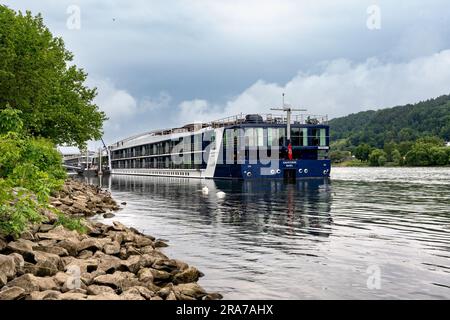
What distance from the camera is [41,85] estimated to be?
41844mm

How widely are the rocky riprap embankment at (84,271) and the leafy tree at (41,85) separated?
16539mm

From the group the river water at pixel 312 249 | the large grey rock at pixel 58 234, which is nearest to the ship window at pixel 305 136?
the river water at pixel 312 249

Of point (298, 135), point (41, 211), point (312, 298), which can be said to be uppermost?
point (298, 135)

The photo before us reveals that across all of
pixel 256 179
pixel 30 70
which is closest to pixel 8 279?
pixel 30 70

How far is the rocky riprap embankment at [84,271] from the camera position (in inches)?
414

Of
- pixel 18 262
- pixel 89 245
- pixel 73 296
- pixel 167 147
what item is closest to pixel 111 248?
pixel 89 245

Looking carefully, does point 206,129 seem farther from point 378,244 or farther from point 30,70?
point 378,244

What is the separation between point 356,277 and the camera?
1366cm

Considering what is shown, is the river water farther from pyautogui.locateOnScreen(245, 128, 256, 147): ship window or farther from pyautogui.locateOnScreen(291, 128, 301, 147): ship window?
pyautogui.locateOnScreen(291, 128, 301, 147): ship window

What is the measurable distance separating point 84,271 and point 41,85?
32975mm

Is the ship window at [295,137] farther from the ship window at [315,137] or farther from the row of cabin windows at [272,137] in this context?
the ship window at [315,137]

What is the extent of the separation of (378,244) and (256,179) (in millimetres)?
64378
